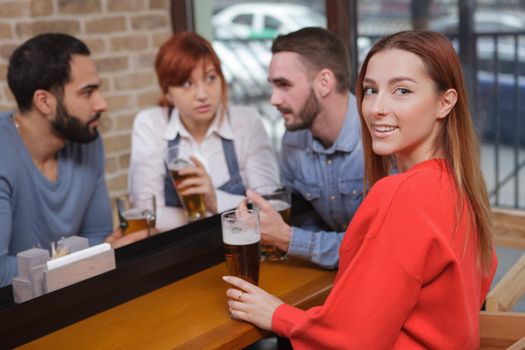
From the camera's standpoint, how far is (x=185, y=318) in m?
1.53

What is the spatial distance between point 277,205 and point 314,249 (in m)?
0.19

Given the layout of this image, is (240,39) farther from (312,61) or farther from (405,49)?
(405,49)

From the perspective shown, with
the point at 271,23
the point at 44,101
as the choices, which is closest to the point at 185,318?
the point at 44,101

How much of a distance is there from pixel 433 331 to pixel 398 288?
148 mm

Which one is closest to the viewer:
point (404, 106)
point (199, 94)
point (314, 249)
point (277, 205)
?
point (404, 106)

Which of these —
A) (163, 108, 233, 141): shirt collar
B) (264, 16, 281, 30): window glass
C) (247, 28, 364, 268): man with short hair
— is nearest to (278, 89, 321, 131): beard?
(247, 28, 364, 268): man with short hair

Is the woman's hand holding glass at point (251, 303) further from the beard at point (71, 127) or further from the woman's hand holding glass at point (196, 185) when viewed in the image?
the beard at point (71, 127)

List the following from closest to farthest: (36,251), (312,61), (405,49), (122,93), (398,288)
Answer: (398,288) < (405,49) < (36,251) < (312,61) < (122,93)

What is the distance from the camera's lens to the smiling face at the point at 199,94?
8.62 feet

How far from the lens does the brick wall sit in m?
3.15

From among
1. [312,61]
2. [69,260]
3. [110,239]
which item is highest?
[312,61]

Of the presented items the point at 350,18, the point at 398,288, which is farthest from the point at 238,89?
the point at 398,288

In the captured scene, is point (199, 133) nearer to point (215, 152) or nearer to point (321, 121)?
point (215, 152)

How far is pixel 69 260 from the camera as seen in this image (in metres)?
1.55
